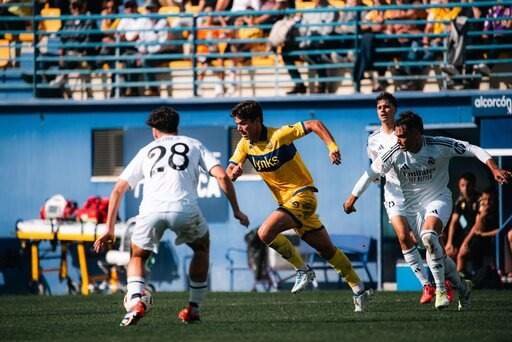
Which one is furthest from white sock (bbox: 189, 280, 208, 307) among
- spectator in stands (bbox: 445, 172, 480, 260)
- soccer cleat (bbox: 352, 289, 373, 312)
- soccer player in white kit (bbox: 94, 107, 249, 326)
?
spectator in stands (bbox: 445, 172, 480, 260)

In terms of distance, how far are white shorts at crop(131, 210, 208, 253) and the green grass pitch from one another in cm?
83

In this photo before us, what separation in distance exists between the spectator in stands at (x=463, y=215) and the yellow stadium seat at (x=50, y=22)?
9358mm

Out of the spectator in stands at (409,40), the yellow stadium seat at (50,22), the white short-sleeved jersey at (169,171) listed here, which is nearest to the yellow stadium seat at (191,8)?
the yellow stadium seat at (50,22)

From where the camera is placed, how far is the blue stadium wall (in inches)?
900

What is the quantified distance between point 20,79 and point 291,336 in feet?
49.6

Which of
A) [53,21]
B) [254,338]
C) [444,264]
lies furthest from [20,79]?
[254,338]

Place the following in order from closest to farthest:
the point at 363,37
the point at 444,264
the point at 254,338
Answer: the point at 254,338 → the point at 444,264 → the point at 363,37

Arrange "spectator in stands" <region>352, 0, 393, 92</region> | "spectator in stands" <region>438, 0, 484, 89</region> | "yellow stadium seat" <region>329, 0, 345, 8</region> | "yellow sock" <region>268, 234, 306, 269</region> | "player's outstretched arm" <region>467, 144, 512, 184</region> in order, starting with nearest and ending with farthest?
"player's outstretched arm" <region>467, 144, 512, 184</region> < "yellow sock" <region>268, 234, 306, 269</region> < "spectator in stands" <region>438, 0, 484, 89</region> < "spectator in stands" <region>352, 0, 393, 92</region> < "yellow stadium seat" <region>329, 0, 345, 8</region>

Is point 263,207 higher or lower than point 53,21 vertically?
lower

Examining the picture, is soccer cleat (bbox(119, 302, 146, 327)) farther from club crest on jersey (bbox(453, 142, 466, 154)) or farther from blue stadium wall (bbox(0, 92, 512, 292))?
blue stadium wall (bbox(0, 92, 512, 292))

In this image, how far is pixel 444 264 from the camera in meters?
14.2

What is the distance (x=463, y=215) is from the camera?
21.1 m

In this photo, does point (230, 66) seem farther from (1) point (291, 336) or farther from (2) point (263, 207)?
(1) point (291, 336)

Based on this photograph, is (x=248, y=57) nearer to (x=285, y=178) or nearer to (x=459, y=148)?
(x=285, y=178)
